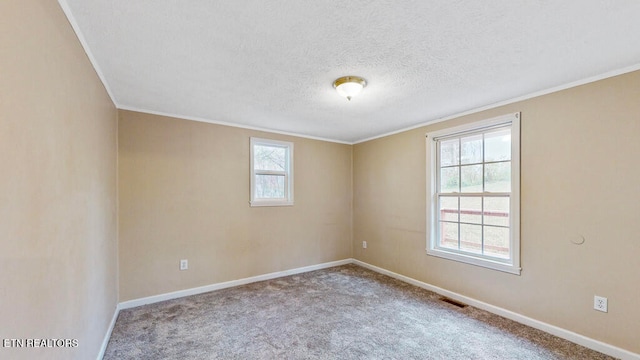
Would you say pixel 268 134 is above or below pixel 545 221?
above

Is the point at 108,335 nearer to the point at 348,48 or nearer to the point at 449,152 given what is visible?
the point at 348,48

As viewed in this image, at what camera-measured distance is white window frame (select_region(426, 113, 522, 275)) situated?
112 inches

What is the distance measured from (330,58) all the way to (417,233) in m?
2.86

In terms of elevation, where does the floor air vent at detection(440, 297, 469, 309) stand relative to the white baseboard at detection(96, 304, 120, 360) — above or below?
below

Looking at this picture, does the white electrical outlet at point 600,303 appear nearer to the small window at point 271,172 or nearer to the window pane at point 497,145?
the window pane at point 497,145

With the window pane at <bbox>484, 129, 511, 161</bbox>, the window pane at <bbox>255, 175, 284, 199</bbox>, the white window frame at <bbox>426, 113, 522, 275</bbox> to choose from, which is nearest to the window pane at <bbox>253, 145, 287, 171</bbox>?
the window pane at <bbox>255, 175, 284, 199</bbox>

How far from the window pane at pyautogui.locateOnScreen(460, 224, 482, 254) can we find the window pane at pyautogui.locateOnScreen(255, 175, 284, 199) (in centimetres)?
266

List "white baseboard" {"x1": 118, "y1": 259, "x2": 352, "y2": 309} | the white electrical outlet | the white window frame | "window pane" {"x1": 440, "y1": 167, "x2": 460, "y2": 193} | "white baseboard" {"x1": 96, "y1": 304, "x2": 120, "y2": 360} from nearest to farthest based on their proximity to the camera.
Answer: "white baseboard" {"x1": 96, "y1": 304, "x2": 120, "y2": 360}, the white electrical outlet, the white window frame, "white baseboard" {"x1": 118, "y1": 259, "x2": 352, "y2": 309}, "window pane" {"x1": 440, "y1": 167, "x2": 460, "y2": 193}

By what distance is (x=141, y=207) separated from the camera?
325cm

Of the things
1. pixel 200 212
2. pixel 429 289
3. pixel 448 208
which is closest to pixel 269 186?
pixel 200 212

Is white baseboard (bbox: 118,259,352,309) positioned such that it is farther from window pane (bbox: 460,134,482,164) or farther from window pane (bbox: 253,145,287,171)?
window pane (bbox: 460,134,482,164)

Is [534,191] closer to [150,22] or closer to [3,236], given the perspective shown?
[150,22]

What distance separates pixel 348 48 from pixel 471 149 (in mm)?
2326

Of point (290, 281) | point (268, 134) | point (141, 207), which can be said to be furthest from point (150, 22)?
point (290, 281)
